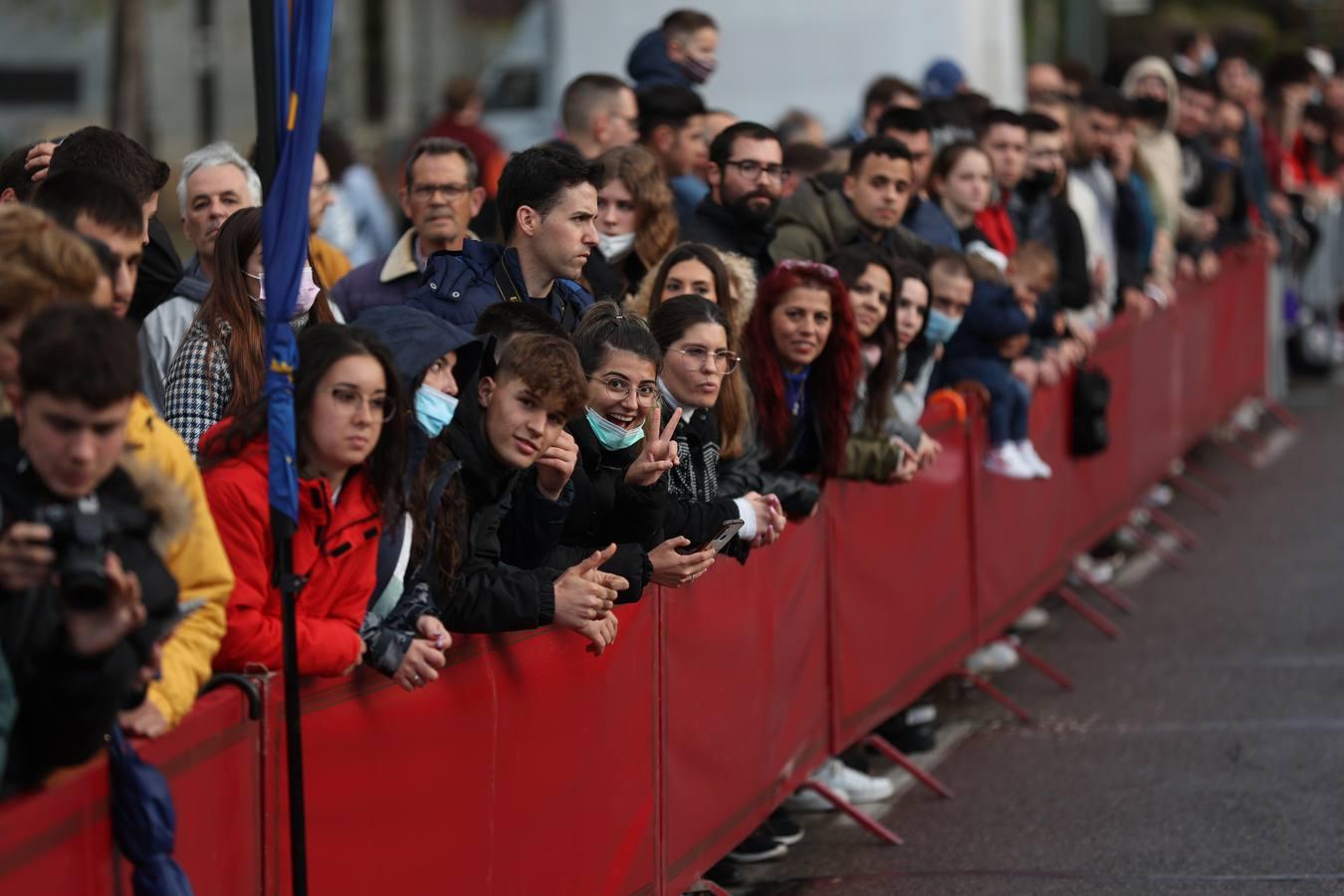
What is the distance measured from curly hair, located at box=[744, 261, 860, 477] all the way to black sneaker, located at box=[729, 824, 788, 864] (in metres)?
1.26

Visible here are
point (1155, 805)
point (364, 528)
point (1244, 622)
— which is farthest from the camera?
point (1244, 622)

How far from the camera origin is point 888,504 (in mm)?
8711

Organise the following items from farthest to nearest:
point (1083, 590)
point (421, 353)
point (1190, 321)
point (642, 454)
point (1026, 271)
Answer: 1. point (1190, 321)
2. point (1083, 590)
3. point (1026, 271)
4. point (642, 454)
5. point (421, 353)

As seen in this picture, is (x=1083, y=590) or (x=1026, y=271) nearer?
(x=1026, y=271)

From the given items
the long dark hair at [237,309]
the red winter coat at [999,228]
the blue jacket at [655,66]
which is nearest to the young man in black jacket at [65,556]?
the long dark hair at [237,309]

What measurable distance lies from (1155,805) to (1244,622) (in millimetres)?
3557

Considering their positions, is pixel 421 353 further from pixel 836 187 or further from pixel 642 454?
pixel 836 187

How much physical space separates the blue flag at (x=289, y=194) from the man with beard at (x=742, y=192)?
4.18 m

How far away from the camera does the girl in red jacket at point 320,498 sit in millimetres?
4801

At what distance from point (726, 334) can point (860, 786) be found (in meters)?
2.29

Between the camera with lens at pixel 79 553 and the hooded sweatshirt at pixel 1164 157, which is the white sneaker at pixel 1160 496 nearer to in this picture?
the hooded sweatshirt at pixel 1164 157

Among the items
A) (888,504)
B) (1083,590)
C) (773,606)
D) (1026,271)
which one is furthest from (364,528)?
(1083,590)

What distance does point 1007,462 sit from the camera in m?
10.1

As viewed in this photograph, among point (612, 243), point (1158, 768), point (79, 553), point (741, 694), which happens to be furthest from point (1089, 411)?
point (79, 553)
